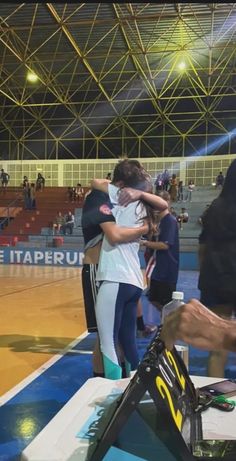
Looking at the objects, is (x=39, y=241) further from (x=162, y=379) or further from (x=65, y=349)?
(x=162, y=379)

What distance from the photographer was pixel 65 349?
464cm

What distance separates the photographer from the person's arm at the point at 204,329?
987 mm

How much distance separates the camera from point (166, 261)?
4375mm

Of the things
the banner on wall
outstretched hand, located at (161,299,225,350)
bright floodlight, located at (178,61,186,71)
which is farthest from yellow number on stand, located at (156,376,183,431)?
bright floodlight, located at (178,61,186,71)

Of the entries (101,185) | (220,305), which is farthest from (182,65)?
(220,305)

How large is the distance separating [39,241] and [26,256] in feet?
12.7

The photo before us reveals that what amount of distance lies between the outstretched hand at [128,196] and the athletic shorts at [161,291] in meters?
2.02

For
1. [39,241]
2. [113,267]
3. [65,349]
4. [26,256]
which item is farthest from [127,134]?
[113,267]

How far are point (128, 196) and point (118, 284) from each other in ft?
1.48

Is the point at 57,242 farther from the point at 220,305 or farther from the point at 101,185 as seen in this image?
the point at 220,305

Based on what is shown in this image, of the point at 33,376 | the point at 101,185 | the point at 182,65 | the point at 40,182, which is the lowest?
the point at 33,376

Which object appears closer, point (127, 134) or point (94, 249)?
point (94, 249)

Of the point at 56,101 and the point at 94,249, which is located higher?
the point at 56,101

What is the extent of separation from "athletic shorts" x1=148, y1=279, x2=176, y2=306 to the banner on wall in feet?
38.7
